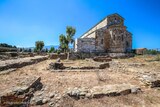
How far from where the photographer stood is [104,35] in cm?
3997

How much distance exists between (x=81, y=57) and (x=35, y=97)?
26.5 meters

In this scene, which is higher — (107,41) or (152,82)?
(107,41)

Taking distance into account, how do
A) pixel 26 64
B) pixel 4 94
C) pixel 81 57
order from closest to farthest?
pixel 4 94
pixel 26 64
pixel 81 57

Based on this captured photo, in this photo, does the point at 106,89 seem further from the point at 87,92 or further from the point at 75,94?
the point at 75,94

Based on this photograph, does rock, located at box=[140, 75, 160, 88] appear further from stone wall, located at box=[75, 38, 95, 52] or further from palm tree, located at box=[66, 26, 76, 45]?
palm tree, located at box=[66, 26, 76, 45]

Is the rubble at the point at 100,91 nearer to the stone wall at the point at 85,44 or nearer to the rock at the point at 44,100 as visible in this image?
the rock at the point at 44,100

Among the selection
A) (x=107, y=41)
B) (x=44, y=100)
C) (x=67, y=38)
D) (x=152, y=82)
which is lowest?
(x=44, y=100)

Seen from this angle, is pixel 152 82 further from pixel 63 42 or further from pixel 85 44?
pixel 63 42

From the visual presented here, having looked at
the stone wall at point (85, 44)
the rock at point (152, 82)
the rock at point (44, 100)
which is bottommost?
the rock at point (44, 100)

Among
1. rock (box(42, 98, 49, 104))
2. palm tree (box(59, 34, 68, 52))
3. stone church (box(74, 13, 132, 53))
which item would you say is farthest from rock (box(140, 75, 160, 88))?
palm tree (box(59, 34, 68, 52))

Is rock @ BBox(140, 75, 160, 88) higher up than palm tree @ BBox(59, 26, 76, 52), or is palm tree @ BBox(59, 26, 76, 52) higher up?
palm tree @ BBox(59, 26, 76, 52)

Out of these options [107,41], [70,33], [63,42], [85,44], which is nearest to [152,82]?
[85,44]

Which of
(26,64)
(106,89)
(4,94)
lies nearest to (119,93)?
(106,89)

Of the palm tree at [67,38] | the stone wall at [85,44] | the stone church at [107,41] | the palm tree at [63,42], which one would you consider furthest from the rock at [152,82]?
the palm tree at [63,42]
